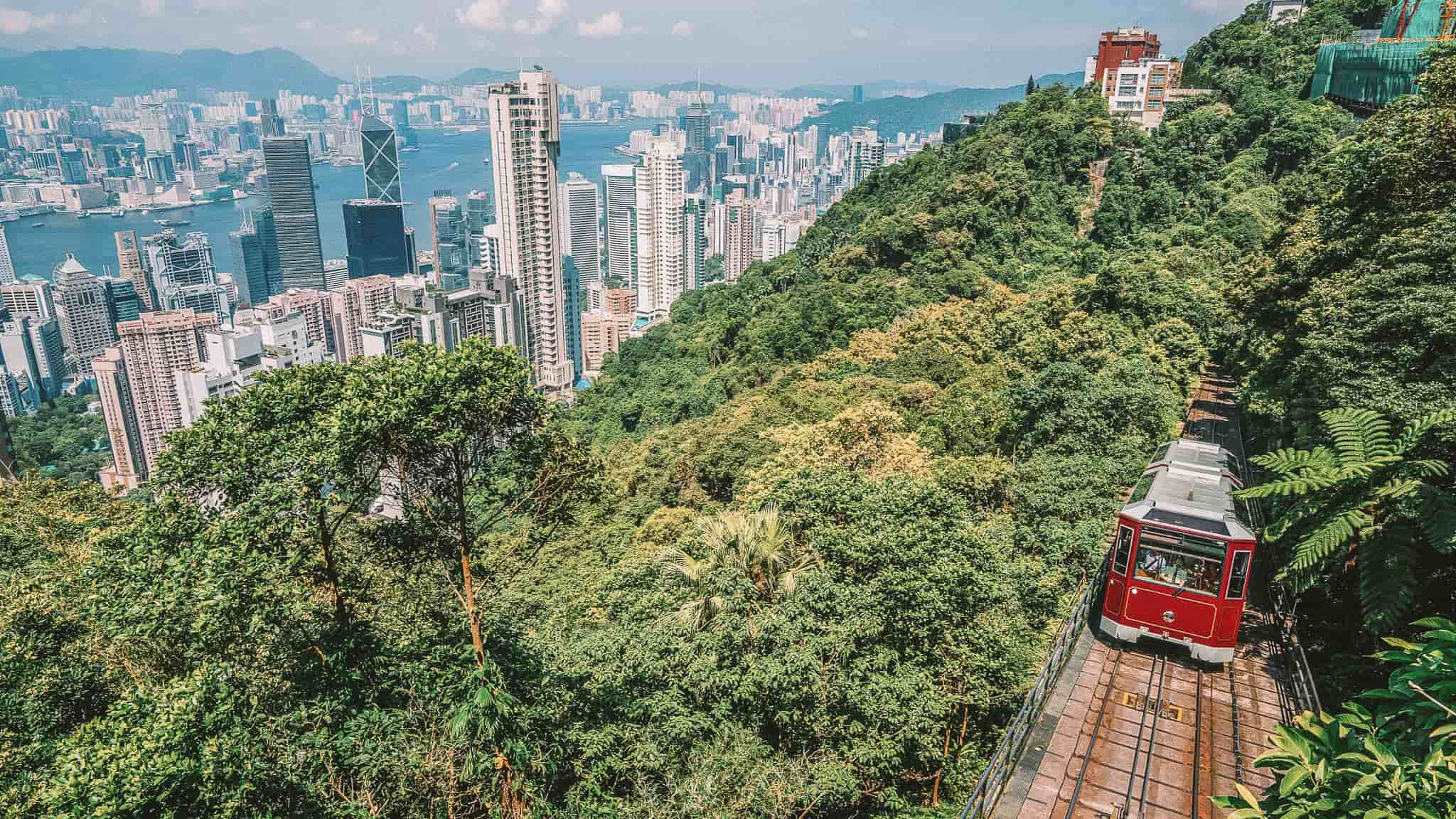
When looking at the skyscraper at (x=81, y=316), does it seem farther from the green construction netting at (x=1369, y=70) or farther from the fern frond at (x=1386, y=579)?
the fern frond at (x=1386, y=579)

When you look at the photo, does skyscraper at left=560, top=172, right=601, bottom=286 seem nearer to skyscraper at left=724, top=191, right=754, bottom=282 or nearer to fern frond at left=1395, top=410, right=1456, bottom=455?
skyscraper at left=724, top=191, right=754, bottom=282

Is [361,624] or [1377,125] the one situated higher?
[1377,125]

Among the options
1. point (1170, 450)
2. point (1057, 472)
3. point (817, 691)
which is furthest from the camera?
point (1057, 472)

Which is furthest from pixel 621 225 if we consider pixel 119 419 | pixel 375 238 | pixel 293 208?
pixel 119 419

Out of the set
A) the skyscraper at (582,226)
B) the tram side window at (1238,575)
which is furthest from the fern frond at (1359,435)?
the skyscraper at (582,226)

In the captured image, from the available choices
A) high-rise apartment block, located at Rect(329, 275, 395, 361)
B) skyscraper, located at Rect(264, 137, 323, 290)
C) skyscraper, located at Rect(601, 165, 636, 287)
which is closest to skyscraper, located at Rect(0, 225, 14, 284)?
skyscraper, located at Rect(264, 137, 323, 290)

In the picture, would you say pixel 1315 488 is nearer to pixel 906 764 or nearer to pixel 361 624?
pixel 906 764

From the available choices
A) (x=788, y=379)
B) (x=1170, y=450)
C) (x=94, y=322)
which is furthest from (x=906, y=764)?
(x=94, y=322)
